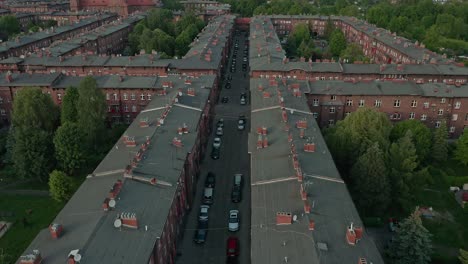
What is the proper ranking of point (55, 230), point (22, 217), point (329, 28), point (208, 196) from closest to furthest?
1. point (55, 230)
2. point (22, 217)
3. point (208, 196)
4. point (329, 28)

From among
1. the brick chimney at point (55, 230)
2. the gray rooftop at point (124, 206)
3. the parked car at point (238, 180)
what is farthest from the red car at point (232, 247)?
the brick chimney at point (55, 230)

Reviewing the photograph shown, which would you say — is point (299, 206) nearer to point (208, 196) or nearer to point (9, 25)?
point (208, 196)

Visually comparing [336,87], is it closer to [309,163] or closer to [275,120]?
[275,120]

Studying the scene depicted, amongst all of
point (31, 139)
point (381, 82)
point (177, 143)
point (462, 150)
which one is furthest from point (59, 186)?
point (462, 150)

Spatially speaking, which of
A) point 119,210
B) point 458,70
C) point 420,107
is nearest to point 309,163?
point 119,210

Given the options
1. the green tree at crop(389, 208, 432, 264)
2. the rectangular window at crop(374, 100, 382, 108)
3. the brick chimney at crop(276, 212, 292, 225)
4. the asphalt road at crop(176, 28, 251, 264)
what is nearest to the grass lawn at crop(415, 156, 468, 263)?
the green tree at crop(389, 208, 432, 264)

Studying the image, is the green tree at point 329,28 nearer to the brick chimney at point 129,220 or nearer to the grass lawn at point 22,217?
the grass lawn at point 22,217
